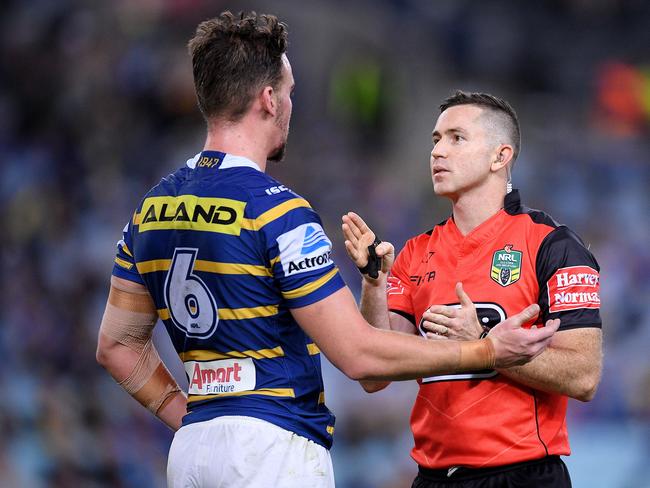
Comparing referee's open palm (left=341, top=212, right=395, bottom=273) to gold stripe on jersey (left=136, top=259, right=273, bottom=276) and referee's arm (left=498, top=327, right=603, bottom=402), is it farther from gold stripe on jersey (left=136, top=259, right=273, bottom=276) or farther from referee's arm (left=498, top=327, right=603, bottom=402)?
referee's arm (left=498, top=327, right=603, bottom=402)

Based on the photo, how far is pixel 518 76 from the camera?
43.9 feet

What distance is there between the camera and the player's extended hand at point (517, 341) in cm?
360

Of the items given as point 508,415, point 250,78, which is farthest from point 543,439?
point 250,78

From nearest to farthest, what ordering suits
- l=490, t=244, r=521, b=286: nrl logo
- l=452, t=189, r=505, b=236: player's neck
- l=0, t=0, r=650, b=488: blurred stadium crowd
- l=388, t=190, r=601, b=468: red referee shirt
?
l=388, t=190, r=601, b=468: red referee shirt
l=490, t=244, r=521, b=286: nrl logo
l=452, t=189, r=505, b=236: player's neck
l=0, t=0, r=650, b=488: blurred stadium crowd

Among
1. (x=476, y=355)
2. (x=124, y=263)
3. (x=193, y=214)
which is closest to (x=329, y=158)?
(x=124, y=263)

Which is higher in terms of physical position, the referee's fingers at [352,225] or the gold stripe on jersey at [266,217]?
the referee's fingers at [352,225]

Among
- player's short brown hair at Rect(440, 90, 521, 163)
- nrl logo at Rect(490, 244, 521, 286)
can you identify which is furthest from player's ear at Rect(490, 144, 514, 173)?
nrl logo at Rect(490, 244, 521, 286)

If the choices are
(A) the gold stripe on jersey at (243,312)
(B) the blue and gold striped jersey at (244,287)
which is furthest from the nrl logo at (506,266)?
(A) the gold stripe on jersey at (243,312)

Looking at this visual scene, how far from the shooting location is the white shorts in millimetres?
3559

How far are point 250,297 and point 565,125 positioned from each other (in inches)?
380

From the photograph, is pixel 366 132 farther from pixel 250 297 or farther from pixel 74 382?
pixel 250 297

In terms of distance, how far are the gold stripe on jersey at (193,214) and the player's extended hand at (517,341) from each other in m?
0.97

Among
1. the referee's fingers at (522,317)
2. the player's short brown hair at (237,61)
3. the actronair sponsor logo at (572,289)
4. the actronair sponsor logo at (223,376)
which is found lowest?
the actronair sponsor logo at (223,376)

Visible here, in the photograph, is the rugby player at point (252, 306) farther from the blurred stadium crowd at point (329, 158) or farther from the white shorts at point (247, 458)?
the blurred stadium crowd at point (329, 158)
